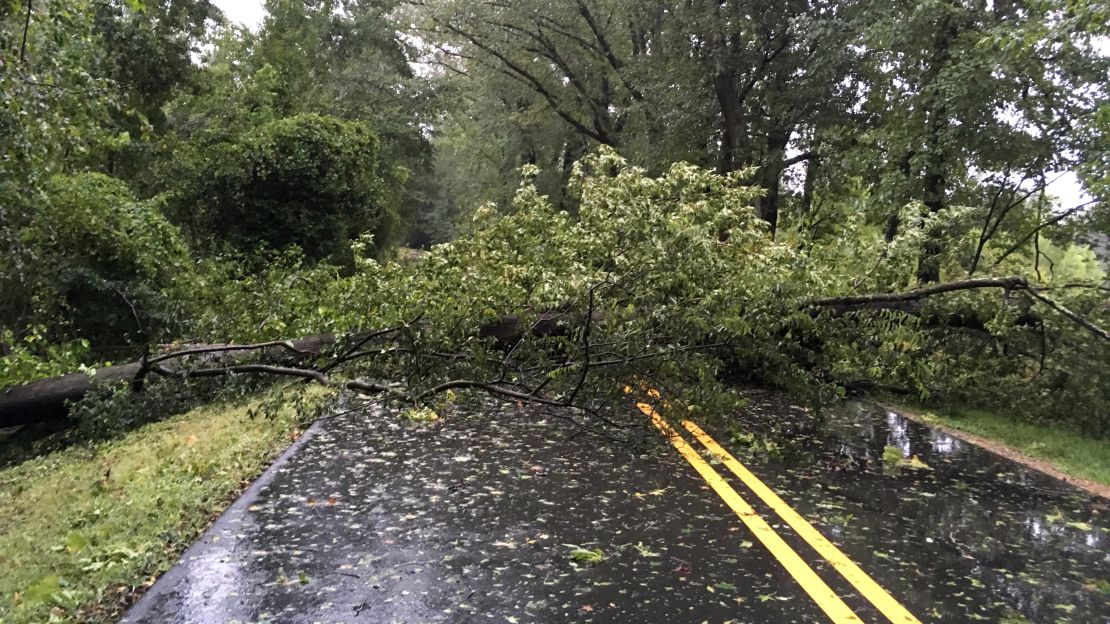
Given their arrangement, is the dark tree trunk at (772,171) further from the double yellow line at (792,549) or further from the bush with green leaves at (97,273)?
the double yellow line at (792,549)

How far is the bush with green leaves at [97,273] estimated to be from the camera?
11.7m

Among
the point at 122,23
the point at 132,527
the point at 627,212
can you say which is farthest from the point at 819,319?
the point at 122,23

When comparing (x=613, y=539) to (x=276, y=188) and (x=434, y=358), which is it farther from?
(x=276, y=188)

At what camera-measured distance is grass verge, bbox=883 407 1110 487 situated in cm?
713

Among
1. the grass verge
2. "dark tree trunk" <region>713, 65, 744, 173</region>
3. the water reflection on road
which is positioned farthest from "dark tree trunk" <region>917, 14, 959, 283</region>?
the water reflection on road

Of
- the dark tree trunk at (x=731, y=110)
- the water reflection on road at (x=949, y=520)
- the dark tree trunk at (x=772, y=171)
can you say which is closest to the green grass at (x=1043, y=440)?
the water reflection on road at (x=949, y=520)

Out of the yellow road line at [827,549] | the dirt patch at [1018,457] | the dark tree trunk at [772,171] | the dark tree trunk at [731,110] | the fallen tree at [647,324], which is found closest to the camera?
the yellow road line at [827,549]

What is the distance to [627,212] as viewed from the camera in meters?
7.50

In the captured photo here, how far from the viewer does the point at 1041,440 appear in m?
8.27

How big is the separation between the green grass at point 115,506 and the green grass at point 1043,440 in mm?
6838

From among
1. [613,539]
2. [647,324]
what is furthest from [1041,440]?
[613,539]

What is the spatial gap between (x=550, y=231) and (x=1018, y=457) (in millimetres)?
5566

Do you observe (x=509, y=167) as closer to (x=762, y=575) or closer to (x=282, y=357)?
A: (x=282, y=357)

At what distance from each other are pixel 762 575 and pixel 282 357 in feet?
18.9
